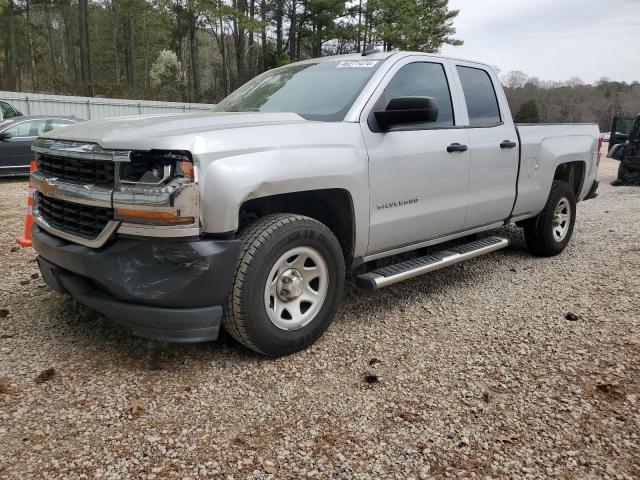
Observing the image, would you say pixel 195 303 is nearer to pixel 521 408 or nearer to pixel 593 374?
pixel 521 408

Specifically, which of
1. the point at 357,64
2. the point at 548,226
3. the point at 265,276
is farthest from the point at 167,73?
the point at 265,276

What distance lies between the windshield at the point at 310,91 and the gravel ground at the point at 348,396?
1.54 meters

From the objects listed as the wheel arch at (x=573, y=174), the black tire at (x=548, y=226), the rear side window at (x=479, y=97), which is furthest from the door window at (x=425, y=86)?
the wheel arch at (x=573, y=174)

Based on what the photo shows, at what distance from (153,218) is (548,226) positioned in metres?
4.36

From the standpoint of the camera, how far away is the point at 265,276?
294cm

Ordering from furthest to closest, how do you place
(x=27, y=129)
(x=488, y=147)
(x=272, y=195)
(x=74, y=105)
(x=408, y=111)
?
(x=74, y=105), (x=27, y=129), (x=488, y=147), (x=408, y=111), (x=272, y=195)

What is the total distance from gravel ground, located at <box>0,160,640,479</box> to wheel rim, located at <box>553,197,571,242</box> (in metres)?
1.59

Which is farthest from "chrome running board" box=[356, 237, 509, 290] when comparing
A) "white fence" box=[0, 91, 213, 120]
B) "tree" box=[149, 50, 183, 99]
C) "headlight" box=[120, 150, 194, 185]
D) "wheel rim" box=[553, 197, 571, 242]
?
"tree" box=[149, 50, 183, 99]

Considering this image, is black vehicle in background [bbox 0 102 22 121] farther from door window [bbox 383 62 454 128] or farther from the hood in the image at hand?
door window [bbox 383 62 454 128]

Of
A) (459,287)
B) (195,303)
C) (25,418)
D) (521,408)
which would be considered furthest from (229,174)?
(459,287)

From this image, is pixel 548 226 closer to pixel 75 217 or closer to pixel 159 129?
pixel 159 129

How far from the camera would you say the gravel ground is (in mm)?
2279

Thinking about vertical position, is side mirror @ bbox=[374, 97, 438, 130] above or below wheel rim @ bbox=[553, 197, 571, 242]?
above

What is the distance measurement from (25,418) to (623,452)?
2.80m
